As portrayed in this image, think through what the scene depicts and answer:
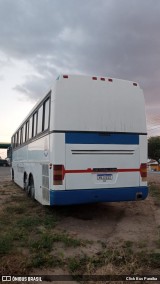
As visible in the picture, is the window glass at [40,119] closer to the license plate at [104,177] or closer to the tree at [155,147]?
the license plate at [104,177]

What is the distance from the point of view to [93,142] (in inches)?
340

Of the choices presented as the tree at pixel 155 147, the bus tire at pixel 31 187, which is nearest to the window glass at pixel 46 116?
the bus tire at pixel 31 187

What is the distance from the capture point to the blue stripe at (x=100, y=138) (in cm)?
841

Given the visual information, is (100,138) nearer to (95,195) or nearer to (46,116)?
(95,195)

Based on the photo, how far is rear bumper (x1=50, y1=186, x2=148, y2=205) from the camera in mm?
8211

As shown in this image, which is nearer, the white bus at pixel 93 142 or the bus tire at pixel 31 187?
the white bus at pixel 93 142

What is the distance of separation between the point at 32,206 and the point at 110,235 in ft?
14.3

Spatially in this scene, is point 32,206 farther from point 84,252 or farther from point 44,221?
point 84,252

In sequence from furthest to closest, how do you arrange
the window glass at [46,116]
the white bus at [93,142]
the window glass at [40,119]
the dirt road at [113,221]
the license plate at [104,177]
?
the window glass at [40,119] → the window glass at [46,116] → the license plate at [104,177] → the white bus at [93,142] → the dirt road at [113,221]

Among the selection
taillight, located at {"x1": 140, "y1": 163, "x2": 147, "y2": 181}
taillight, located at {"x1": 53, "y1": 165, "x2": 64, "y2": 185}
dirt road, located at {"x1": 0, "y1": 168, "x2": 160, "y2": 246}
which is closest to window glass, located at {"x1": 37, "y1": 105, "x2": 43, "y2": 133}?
taillight, located at {"x1": 53, "y1": 165, "x2": 64, "y2": 185}

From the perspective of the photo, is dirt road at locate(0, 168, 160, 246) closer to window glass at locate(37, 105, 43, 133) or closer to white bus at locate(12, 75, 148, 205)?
white bus at locate(12, 75, 148, 205)

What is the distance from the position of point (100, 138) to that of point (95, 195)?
4.68ft

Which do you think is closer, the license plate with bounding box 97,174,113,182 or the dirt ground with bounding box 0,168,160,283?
the dirt ground with bounding box 0,168,160,283

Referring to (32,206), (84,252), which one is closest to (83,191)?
(84,252)
